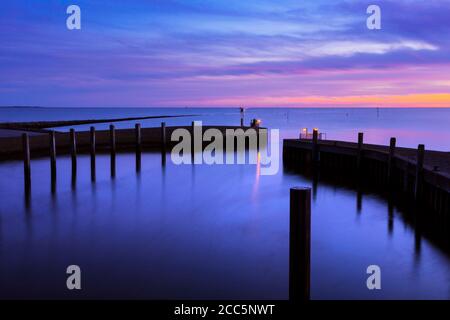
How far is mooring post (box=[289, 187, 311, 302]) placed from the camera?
605 cm

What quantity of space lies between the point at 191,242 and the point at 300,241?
660 cm

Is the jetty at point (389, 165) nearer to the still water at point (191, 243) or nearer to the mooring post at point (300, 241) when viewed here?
the still water at point (191, 243)

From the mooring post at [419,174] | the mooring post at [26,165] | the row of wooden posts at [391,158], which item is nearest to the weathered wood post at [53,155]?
the mooring post at [26,165]

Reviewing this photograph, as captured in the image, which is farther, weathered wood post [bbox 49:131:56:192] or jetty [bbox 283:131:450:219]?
weathered wood post [bbox 49:131:56:192]

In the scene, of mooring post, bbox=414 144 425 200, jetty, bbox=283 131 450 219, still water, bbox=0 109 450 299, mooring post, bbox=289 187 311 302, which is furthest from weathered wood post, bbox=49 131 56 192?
mooring post, bbox=289 187 311 302

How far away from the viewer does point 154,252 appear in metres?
11.1

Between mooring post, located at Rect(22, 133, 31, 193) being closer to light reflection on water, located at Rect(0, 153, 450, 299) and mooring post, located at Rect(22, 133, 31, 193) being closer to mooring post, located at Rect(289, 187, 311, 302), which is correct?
light reflection on water, located at Rect(0, 153, 450, 299)

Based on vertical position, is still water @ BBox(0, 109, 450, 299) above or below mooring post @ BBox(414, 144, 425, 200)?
below

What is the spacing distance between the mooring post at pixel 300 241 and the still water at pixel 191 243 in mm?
2421

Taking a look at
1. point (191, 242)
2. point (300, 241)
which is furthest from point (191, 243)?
point (300, 241)

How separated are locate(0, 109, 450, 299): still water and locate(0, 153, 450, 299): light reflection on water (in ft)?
0.09

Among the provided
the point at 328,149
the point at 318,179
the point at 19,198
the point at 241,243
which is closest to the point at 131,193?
the point at 19,198

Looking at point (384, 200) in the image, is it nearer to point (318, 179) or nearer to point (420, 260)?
point (318, 179)

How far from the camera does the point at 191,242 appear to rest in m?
12.4
